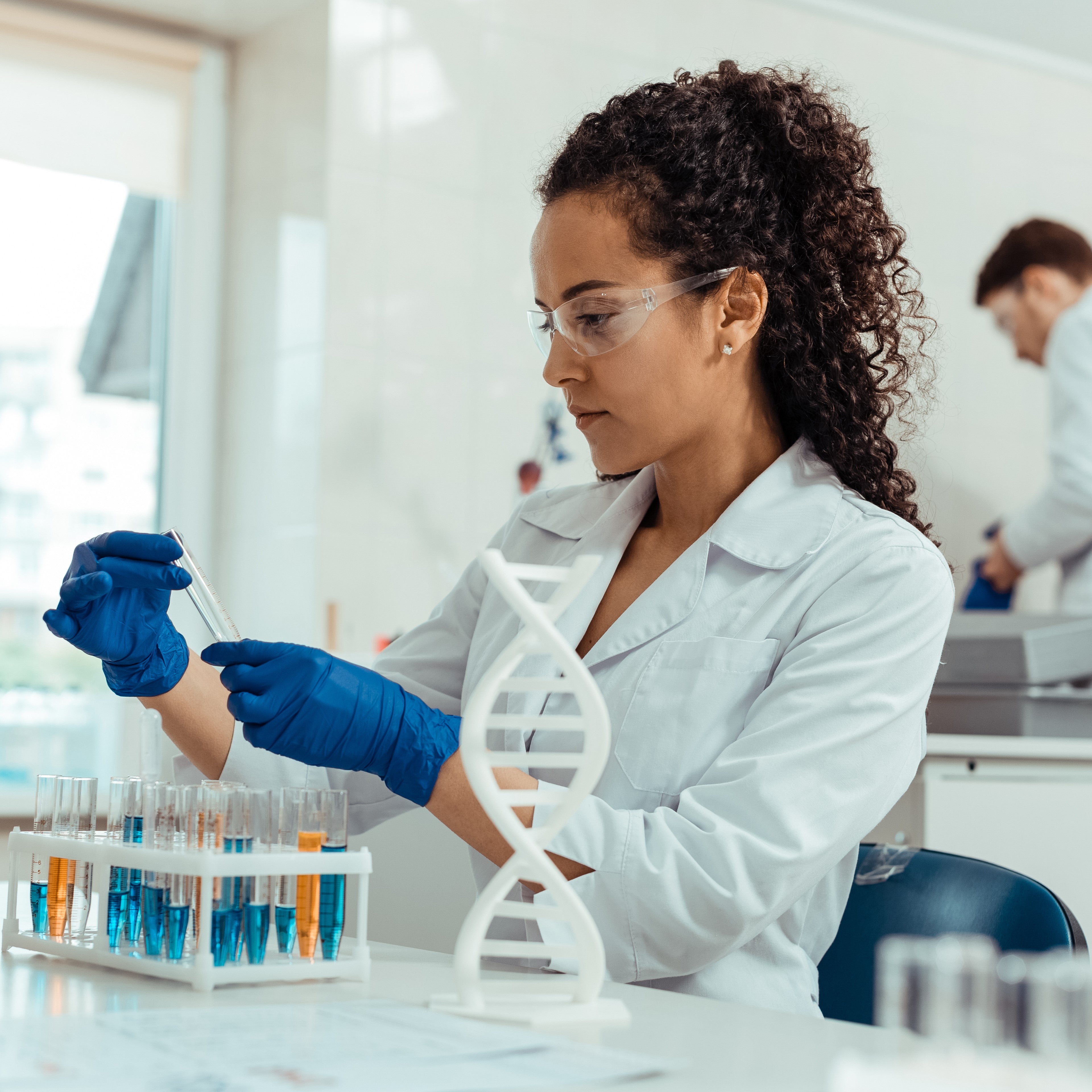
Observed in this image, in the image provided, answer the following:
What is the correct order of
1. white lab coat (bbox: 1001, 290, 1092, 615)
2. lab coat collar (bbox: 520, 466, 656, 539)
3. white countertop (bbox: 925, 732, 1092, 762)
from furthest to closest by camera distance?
white lab coat (bbox: 1001, 290, 1092, 615) < white countertop (bbox: 925, 732, 1092, 762) < lab coat collar (bbox: 520, 466, 656, 539)

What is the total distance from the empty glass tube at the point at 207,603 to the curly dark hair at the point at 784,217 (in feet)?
1.56

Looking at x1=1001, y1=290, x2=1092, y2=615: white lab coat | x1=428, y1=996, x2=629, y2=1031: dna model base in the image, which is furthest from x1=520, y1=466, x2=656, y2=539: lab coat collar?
x1=1001, y1=290, x2=1092, y2=615: white lab coat

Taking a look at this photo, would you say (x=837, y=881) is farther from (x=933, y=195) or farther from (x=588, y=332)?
(x=933, y=195)

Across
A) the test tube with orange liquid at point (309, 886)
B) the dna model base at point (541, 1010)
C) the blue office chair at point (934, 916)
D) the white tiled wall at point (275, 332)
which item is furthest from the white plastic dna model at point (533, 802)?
the white tiled wall at point (275, 332)

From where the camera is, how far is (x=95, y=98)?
9.00ft

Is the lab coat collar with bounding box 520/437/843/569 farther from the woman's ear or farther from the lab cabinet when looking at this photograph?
the lab cabinet

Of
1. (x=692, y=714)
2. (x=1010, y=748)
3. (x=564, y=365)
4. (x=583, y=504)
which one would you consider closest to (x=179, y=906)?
(x=692, y=714)

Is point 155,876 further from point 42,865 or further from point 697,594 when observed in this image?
point 697,594

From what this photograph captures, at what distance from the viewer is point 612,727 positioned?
1224 mm

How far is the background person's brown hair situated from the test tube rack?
2833mm

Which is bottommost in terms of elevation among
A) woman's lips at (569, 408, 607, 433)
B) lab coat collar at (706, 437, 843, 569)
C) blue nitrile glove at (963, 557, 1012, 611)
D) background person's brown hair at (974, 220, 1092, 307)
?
lab coat collar at (706, 437, 843, 569)

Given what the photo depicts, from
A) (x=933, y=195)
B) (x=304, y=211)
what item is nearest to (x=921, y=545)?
(x=304, y=211)

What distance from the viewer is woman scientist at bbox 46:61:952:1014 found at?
1.02 meters

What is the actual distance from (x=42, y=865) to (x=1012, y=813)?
→ 1.33 metres
